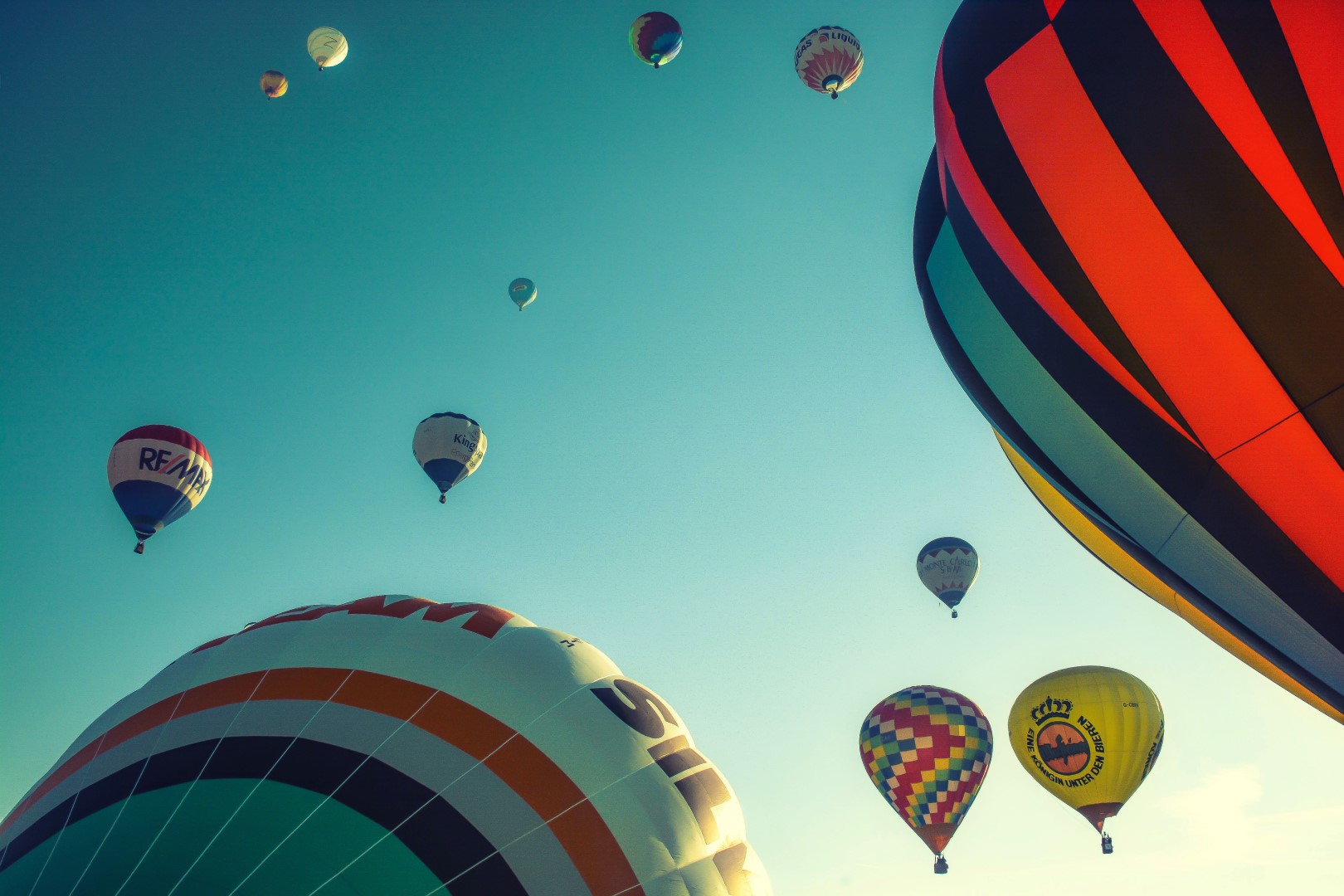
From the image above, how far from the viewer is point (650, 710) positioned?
6.08 metres

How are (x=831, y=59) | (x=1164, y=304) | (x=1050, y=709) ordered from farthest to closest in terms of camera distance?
A: (x=831, y=59)
(x=1050, y=709)
(x=1164, y=304)

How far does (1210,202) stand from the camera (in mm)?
4910

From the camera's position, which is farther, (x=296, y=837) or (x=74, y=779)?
(x=74, y=779)

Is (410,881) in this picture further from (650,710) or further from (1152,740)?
(1152,740)

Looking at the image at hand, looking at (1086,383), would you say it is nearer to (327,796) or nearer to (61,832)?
(327,796)

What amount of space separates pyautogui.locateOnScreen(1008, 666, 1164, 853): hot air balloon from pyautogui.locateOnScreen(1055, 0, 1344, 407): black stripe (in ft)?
37.0

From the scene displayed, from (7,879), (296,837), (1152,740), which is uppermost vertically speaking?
(7,879)

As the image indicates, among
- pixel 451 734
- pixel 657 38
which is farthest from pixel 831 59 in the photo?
pixel 451 734

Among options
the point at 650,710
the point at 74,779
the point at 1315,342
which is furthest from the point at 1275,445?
the point at 74,779

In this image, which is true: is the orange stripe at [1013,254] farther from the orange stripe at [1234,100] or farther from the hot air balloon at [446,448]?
the hot air balloon at [446,448]

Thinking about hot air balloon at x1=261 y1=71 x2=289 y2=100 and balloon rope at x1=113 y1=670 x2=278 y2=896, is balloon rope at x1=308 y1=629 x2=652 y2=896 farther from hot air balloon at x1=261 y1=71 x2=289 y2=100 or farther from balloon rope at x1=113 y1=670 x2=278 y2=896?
hot air balloon at x1=261 y1=71 x2=289 y2=100

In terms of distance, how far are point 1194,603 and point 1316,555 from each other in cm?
105

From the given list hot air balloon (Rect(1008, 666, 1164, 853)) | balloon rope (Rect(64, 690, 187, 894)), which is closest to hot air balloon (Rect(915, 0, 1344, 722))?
balloon rope (Rect(64, 690, 187, 894))

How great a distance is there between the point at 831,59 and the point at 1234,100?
14989 millimetres
